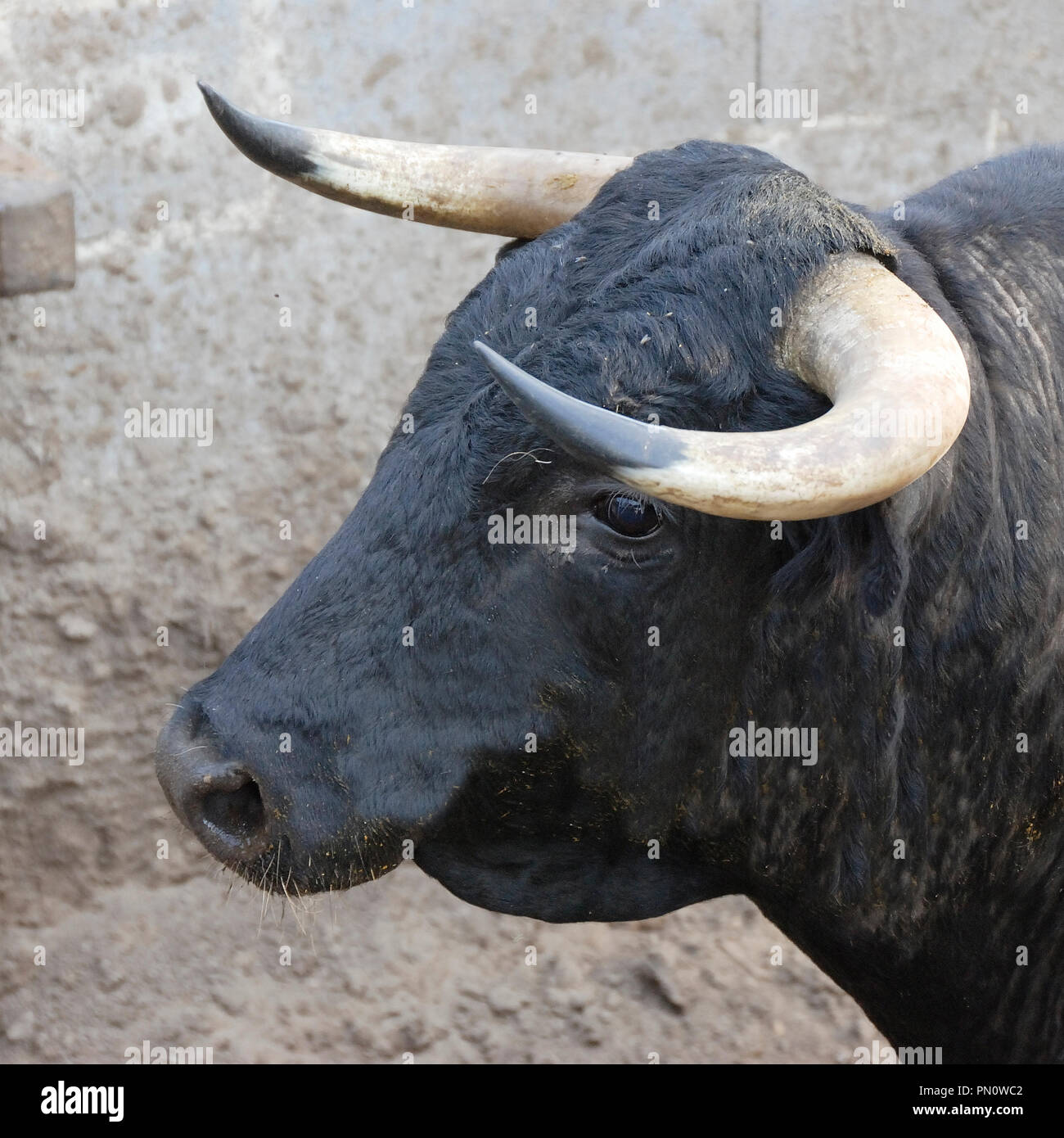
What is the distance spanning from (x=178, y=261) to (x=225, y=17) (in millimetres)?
793

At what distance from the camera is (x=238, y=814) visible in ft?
8.57

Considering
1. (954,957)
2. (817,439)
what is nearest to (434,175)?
(817,439)

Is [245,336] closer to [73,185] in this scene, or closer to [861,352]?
[73,185]

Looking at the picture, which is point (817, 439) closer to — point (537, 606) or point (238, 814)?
point (537, 606)

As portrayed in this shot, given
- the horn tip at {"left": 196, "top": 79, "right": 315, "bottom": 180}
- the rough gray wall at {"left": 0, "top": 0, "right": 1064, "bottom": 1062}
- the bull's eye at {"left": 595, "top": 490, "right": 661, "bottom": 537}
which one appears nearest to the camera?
the bull's eye at {"left": 595, "top": 490, "right": 661, "bottom": 537}

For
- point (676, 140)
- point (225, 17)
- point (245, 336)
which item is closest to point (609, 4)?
point (676, 140)

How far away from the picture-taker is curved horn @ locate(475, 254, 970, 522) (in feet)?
6.53

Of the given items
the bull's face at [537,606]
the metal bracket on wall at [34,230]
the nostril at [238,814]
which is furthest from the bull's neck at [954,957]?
the metal bracket on wall at [34,230]

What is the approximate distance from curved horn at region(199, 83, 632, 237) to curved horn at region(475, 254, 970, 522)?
992 mm

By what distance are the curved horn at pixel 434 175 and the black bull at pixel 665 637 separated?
0.30 m

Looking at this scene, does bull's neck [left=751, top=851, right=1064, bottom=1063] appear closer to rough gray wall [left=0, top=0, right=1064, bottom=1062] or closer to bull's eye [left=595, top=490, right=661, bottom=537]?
bull's eye [left=595, top=490, right=661, bottom=537]

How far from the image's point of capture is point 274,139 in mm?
3021

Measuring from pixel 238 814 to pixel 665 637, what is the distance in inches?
32.5

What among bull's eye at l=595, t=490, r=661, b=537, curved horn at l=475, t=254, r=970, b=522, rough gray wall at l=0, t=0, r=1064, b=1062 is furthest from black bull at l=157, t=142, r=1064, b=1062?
rough gray wall at l=0, t=0, r=1064, b=1062
